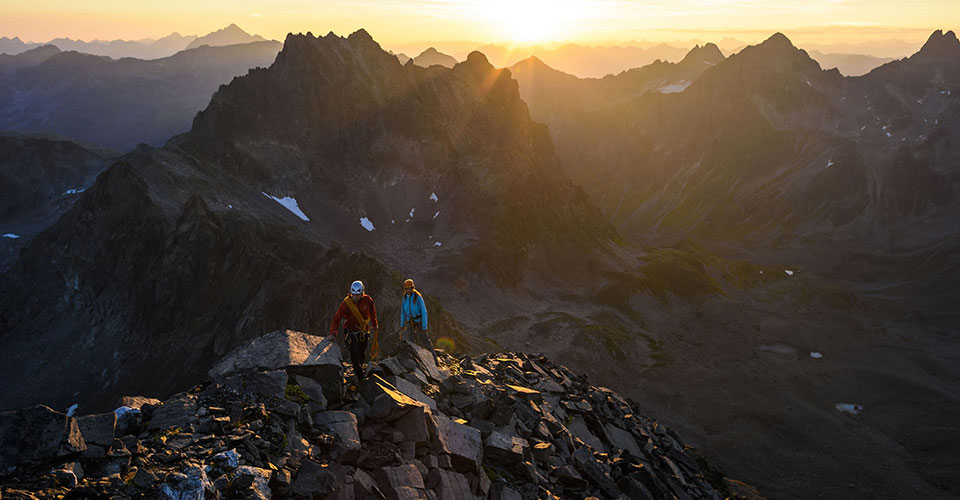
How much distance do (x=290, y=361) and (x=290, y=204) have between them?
298 ft

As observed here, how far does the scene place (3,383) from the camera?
71000 millimetres

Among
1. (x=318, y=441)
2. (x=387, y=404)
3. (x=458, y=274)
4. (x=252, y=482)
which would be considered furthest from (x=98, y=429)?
(x=458, y=274)

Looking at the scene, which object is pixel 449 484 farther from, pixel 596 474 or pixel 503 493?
pixel 596 474

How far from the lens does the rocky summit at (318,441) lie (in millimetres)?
12203

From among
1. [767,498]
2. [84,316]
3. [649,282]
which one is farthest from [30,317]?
[649,282]

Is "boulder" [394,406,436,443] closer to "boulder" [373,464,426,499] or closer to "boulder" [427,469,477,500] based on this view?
"boulder" [427,469,477,500]

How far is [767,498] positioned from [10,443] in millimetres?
55848

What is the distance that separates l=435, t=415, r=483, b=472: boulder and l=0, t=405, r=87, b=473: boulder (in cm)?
929

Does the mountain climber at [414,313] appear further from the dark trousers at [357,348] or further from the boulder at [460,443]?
the boulder at [460,443]

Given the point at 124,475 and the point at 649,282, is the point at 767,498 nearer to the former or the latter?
the point at 124,475

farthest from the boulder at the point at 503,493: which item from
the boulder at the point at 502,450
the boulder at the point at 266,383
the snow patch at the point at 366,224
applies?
the snow patch at the point at 366,224

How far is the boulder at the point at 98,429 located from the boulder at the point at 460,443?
8.51 meters

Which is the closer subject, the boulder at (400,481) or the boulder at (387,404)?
the boulder at (400,481)

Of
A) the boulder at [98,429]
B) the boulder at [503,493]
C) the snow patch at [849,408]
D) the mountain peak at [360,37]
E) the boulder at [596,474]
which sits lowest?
the snow patch at [849,408]
